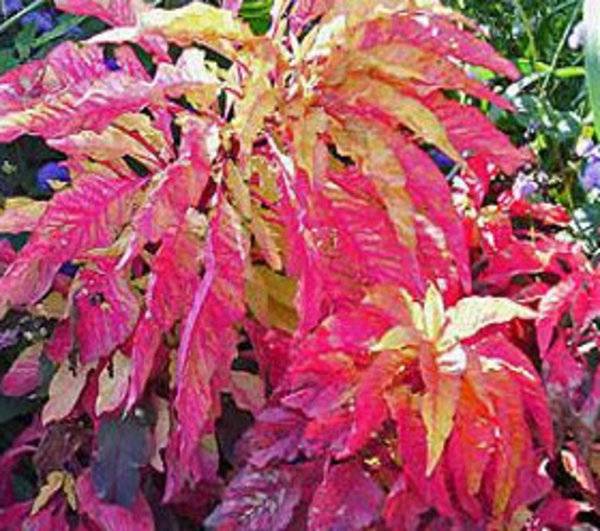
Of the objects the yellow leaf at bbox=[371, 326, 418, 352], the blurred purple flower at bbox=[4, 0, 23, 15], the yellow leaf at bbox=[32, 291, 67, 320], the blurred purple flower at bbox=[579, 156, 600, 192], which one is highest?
the blurred purple flower at bbox=[4, 0, 23, 15]

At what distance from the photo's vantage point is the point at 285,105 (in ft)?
2.98

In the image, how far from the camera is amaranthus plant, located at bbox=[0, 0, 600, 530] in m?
0.87

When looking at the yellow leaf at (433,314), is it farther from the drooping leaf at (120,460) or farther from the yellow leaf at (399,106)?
the drooping leaf at (120,460)

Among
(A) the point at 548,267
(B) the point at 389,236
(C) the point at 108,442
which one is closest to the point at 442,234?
(B) the point at 389,236

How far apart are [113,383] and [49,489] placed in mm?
99

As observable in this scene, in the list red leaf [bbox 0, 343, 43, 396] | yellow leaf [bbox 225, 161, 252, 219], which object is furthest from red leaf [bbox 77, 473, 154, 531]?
yellow leaf [bbox 225, 161, 252, 219]

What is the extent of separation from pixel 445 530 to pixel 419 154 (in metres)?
0.25

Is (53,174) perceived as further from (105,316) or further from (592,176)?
(592,176)

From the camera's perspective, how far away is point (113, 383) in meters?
0.95

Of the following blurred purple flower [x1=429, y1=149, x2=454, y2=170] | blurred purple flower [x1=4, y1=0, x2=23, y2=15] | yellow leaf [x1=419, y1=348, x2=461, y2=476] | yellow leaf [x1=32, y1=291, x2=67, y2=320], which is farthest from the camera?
blurred purple flower [x1=4, y1=0, x2=23, y2=15]

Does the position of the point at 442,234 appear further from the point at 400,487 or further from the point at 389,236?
the point at 400,487

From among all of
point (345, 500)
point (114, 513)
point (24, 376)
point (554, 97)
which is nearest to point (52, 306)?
point (24, 376)

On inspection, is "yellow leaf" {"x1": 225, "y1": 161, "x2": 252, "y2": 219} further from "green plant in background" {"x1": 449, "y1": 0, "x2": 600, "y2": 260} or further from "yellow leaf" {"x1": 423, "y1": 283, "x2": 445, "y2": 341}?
"green plant in background" {"x1": 449, "y1": 0, "x2": 600, "y2": 260}

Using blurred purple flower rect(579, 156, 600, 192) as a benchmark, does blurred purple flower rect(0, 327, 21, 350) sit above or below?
above
